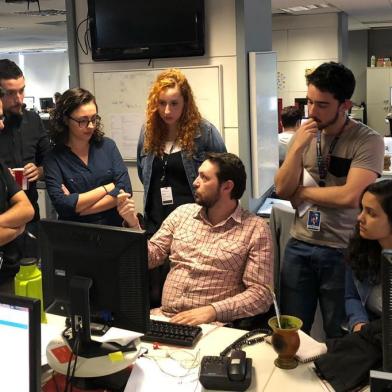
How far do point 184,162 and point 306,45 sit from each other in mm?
5967

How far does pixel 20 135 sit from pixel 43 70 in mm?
13058

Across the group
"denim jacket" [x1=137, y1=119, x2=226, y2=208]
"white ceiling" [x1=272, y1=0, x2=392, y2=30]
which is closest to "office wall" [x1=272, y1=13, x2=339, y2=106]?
"white ceiling" [x1=272, y1=0, x2=392, y2=30]

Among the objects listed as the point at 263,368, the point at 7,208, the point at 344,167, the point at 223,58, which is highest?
the point at 223,58

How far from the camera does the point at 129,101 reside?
A: 375cm

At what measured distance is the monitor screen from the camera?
1.59 meters

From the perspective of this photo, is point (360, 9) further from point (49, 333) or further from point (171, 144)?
point (49, 333)

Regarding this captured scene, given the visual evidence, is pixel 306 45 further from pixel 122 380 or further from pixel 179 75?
pixel 122 380

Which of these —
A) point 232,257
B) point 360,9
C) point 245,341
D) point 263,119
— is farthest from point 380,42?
point 245,341

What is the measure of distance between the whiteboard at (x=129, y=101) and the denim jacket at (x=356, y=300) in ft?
5.57

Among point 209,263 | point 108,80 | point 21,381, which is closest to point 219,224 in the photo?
point 209,263

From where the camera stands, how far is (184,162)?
284 centimetres

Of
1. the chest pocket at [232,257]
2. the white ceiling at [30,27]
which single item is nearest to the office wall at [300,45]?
the white ceiling at [30,27]

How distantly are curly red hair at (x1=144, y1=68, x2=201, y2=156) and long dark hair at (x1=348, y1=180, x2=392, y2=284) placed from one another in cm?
110

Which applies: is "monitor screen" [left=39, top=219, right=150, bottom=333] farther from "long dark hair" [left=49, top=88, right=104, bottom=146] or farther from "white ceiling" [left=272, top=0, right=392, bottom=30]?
"white ceiling" [left=272, top=0, right=392, bottom=30]
